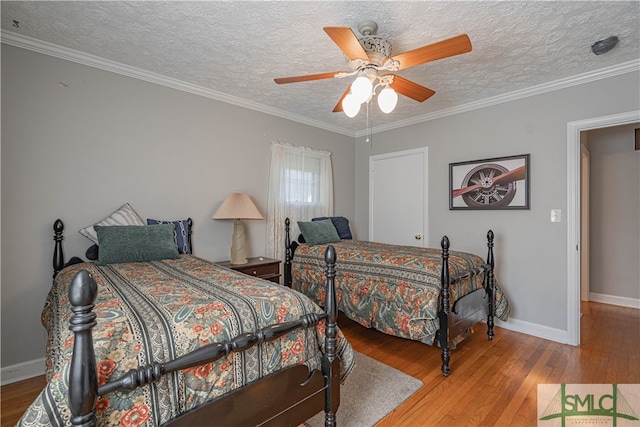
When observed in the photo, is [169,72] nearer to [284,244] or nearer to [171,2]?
[171,2]

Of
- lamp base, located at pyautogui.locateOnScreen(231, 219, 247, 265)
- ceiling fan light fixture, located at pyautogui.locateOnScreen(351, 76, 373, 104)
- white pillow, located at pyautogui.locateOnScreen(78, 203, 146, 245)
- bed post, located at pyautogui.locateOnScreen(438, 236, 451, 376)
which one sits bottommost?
bed post, located at pyautogui.locateOnScreen(438, 236, 451, 376)

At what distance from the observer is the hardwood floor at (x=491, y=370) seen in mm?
1863

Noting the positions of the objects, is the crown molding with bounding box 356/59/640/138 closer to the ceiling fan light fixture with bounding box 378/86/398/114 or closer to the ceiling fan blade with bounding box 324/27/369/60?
the ceiling fan light fixture with bounding box 378/86/398/114

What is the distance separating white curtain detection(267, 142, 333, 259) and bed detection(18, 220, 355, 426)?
6.73 feet

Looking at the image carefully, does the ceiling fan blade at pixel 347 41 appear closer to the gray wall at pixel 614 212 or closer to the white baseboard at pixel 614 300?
the gray wall at pixel 614 212

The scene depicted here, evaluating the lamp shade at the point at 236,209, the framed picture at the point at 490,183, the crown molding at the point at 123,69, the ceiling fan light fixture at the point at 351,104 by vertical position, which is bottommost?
the lamp shade at the point at 236,209

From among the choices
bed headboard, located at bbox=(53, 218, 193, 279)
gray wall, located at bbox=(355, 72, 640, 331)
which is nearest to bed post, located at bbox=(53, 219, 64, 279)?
bed headboard, located at bbox=(53, 218, 193, 279)

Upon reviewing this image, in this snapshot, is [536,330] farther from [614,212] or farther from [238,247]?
[238,247]

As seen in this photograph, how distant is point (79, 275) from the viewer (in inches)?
31.9

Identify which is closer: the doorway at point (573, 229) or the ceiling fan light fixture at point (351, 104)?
the ceiling fan light fixture at point (351, 104)

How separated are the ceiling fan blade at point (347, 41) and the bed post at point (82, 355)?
154cm

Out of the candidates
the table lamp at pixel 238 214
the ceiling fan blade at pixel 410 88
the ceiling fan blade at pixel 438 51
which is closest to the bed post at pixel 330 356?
the ceiling fan blade at pixel 438 51

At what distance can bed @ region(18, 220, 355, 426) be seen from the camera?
861mm

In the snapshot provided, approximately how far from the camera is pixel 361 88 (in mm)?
1899
